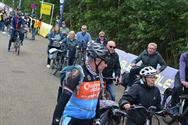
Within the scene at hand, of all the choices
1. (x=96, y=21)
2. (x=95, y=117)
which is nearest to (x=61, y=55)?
(x=95, y=117)

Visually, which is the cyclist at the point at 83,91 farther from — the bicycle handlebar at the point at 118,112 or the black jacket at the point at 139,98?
the black jacket at the point at 139,98

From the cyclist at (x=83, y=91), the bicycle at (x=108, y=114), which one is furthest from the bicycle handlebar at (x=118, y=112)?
the cyclist at (x=83, y=91)

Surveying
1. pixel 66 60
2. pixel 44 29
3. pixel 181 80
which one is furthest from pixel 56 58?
pixel 44 29

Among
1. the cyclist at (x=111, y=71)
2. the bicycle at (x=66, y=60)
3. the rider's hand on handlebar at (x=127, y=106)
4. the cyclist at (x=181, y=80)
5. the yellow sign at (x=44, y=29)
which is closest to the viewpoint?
the rider's hand on handlebar at (x=127, y=106)

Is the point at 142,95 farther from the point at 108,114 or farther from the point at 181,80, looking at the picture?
the point at 181,80

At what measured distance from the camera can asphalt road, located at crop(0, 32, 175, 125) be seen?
9484mm

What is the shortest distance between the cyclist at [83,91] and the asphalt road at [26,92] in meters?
4.15

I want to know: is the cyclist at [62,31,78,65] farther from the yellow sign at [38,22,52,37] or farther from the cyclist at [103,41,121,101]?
the yellow sign at [38,22,52,37]

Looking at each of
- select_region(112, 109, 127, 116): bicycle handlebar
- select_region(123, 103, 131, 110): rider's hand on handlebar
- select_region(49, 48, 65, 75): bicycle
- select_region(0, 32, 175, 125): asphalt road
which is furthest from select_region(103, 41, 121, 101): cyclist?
select_region(49, 48, 65, 75): bicycle

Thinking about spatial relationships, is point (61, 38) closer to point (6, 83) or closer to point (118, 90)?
point (118, 90)

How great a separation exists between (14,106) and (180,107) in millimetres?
3773

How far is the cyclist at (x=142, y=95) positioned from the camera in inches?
249

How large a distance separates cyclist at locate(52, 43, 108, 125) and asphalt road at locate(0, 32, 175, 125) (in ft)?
13.6

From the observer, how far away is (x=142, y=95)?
639 cm
